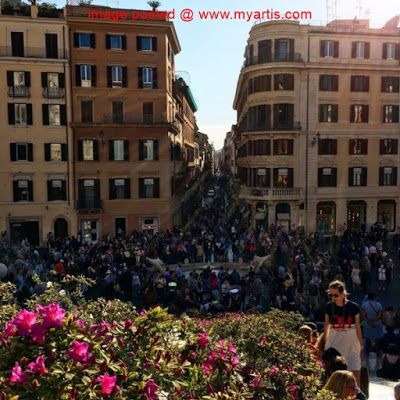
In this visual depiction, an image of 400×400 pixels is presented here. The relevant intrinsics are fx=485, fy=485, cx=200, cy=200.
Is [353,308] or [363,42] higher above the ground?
[363,42]

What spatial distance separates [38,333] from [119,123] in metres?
33.3

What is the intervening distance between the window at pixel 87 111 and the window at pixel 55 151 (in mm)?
2493

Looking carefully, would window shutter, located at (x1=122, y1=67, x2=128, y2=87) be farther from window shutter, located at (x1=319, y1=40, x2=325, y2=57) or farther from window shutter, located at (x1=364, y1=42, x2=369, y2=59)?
window shutter, located at (x1=364, y1=42, x2=369, y2=59)

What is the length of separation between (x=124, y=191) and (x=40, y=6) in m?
15.0

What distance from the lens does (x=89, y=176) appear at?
36.7 meters

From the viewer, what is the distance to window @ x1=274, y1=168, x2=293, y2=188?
40.2m

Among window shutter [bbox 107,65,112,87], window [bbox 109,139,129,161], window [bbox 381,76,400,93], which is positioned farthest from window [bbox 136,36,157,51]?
window [bbox 381,76,400,93]

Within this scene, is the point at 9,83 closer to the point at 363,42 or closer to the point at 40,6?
the point at 40,6

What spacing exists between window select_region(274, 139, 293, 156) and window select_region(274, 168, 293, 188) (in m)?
1.33

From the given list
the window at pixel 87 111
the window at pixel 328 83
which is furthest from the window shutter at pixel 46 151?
the window at pixel 328 83

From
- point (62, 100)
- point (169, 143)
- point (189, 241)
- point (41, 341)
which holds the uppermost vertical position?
Result: point (62, 100)

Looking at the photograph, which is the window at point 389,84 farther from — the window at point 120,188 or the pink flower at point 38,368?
the pink flower at point 38,368

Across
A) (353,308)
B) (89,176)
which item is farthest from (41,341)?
(89,176)

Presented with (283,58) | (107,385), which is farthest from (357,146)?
(107,385)
